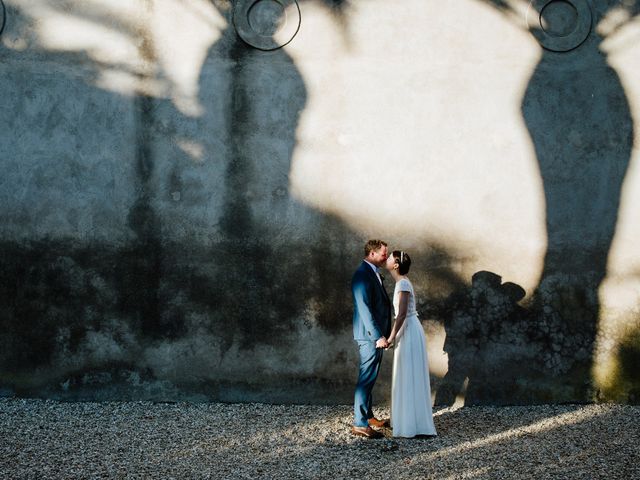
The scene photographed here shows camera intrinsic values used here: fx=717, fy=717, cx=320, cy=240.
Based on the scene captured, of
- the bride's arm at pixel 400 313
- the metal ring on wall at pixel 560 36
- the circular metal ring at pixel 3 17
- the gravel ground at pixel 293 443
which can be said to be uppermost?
the metal ring on wall at pixel 560 36

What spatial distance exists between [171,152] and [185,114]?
42 cm

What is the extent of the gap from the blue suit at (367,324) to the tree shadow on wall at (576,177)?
6.56 ft

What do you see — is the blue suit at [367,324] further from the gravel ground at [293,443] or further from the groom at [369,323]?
the gravel ground at [293,443]

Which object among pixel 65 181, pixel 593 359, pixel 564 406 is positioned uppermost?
pixel 65 181

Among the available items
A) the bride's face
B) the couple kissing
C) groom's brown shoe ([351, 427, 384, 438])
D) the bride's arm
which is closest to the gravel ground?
groom's brown shoe ([351, 427, 384, 438])

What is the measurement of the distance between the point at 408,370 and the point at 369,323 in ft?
2.00

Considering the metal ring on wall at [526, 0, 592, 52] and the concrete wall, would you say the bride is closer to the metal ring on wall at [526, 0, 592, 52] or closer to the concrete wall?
the concrete wall

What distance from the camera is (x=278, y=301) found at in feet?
24.5

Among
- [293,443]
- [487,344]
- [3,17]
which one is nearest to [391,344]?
[293,443]

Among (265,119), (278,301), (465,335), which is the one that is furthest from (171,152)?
(465,335)

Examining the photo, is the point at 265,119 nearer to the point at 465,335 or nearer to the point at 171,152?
the point at 171,152

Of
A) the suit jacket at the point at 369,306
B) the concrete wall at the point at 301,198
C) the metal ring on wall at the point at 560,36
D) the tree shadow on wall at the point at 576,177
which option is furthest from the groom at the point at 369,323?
the metal ring on wall at the point at 560,36

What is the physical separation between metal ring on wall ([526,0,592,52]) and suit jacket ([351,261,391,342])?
3.09m

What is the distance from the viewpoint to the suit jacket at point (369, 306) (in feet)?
20.4
